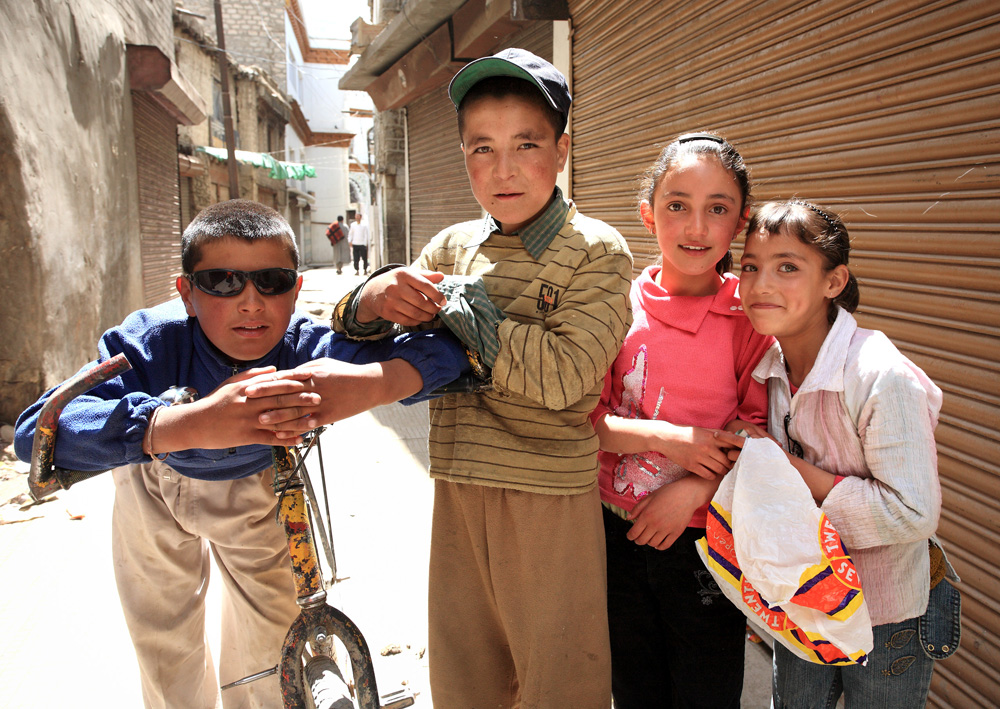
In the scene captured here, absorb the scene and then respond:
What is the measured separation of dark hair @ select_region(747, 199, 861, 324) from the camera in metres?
1.36

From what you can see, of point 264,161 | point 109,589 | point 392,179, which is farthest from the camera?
point 264,161

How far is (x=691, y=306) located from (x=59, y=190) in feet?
20.3

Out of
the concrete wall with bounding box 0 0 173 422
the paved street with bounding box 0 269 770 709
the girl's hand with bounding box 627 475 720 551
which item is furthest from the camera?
the concrete wall with bounding box 0 0 173 422

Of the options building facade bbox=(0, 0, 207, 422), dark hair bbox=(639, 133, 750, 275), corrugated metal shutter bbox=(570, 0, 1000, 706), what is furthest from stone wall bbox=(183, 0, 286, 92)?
dark hair bbox=(639, 133, 750, 275)

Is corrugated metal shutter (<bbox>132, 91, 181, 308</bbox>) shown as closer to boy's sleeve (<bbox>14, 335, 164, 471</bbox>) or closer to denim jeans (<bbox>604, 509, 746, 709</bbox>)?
boy's sleeve (<bbox>14, 335, 164, 471</bbox>)

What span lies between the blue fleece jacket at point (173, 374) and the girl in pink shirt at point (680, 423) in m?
0.53

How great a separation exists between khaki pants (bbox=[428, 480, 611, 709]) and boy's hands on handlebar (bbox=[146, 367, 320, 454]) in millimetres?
505

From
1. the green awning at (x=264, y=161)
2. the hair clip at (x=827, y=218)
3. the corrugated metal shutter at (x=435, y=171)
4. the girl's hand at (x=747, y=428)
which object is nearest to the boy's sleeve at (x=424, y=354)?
the girl's hand at (x=747, y=428)

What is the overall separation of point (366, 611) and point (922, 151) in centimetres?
278

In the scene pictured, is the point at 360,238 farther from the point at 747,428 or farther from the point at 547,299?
the point at 747,428

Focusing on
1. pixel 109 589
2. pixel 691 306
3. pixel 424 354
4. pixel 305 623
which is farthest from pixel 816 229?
pixel 109 589

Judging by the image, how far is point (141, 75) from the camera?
26.4ft

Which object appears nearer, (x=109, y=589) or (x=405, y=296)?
(x=405, y=296)

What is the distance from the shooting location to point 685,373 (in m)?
1.52
